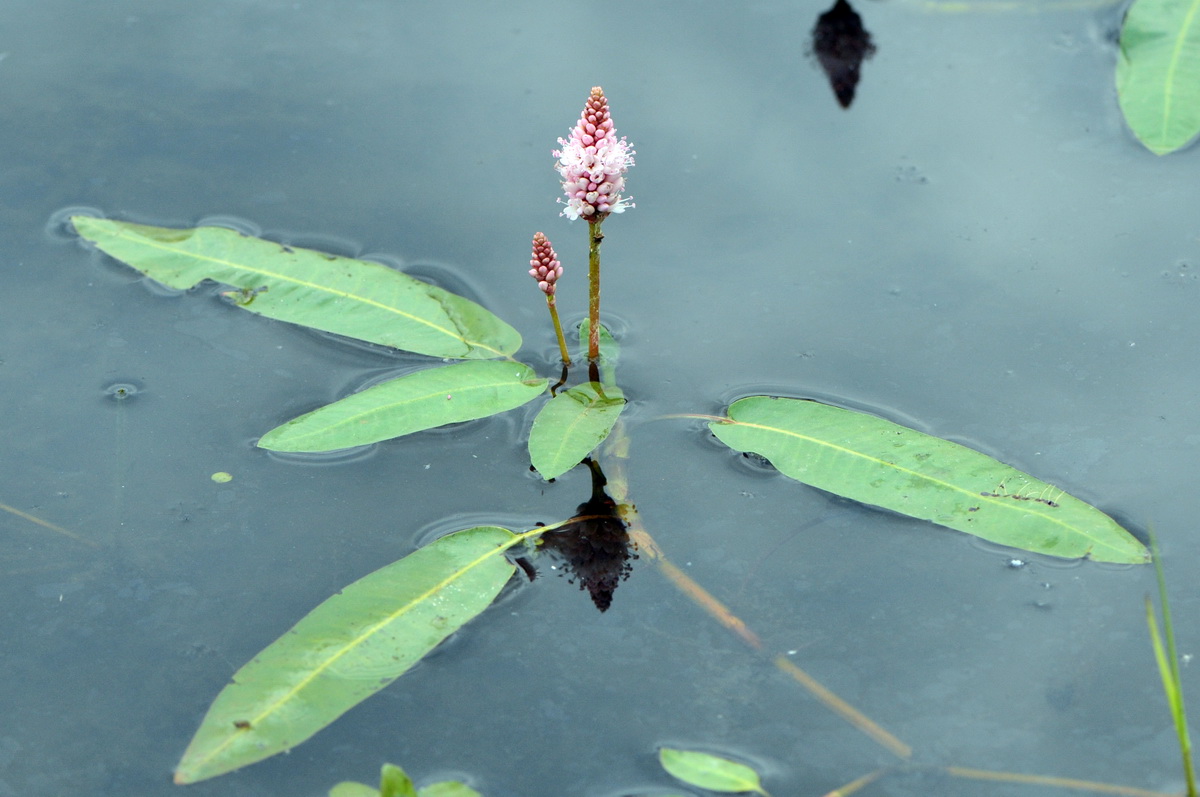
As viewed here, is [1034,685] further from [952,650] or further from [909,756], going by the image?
[909,756]

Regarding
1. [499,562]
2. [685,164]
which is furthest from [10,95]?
[499,562]

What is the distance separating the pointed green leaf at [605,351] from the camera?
106 inches

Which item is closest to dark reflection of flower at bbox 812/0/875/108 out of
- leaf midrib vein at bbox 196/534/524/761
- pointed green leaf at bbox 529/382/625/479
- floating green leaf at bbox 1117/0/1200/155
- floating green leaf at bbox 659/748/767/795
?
floating green leaf at bbox 1117/0/1200/155

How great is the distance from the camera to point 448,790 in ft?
6.31

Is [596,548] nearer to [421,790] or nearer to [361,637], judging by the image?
[361,637]

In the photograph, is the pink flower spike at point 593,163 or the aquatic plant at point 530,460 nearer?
the aquatic plant at point 530,460

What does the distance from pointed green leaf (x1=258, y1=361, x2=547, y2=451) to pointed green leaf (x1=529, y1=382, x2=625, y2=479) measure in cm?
9

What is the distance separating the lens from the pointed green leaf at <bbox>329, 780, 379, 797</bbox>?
1927 millimetres

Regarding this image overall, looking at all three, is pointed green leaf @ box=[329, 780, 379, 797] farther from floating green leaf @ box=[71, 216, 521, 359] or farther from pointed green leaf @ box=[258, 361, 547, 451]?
floating green leaf @ box=[71, 216, 521, 359]

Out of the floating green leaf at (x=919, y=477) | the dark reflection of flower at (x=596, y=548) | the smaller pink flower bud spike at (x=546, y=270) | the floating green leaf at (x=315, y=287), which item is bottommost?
the dark reflection of flower at (x=596, y=548)

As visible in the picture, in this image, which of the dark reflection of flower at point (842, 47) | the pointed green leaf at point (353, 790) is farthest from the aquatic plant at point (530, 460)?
the dark reflection of flower at point (842, 47)

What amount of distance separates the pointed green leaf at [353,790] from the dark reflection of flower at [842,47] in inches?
96.5

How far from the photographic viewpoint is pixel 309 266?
288 centimetres

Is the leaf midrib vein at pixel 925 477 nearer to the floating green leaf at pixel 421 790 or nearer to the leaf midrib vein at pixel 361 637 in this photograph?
the leaf midrib vein at pixel 361 637
